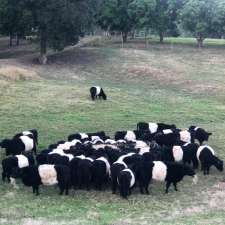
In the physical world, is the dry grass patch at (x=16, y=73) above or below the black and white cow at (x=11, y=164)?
above

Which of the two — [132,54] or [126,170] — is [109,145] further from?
[132,54]

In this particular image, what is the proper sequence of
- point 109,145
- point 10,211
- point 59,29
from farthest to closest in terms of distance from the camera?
point 59,29 → point 109,145 → point 10,211

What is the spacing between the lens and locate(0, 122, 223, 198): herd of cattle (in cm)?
1534

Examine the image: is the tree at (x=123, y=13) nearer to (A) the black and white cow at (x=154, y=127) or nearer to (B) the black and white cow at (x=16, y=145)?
(A) the black and white cow at (x=154, y=127)

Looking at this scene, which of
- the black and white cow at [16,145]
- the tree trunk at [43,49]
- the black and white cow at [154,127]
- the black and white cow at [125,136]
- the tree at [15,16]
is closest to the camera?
the black and white cow at [16,145]

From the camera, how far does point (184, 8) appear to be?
2098 inches

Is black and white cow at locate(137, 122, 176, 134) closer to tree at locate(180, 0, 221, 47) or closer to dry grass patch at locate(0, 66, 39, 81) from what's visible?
dry grass patch at locate(0, 66, 39, 81)

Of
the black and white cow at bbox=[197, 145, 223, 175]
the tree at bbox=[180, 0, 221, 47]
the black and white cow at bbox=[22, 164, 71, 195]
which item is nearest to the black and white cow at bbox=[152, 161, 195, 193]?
the black and white cow at bbox=[197, 145, 223, 175]

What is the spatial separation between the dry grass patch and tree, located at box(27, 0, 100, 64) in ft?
17.5

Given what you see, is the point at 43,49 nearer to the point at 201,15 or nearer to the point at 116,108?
the point at 116,108

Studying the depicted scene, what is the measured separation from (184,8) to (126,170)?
4045 cm

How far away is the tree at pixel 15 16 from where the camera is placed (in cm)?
4081

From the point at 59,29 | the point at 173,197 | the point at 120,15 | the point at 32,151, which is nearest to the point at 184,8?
the point at 120,15

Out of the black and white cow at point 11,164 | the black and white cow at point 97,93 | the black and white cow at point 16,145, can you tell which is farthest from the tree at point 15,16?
the black and white cow at point 11,164
